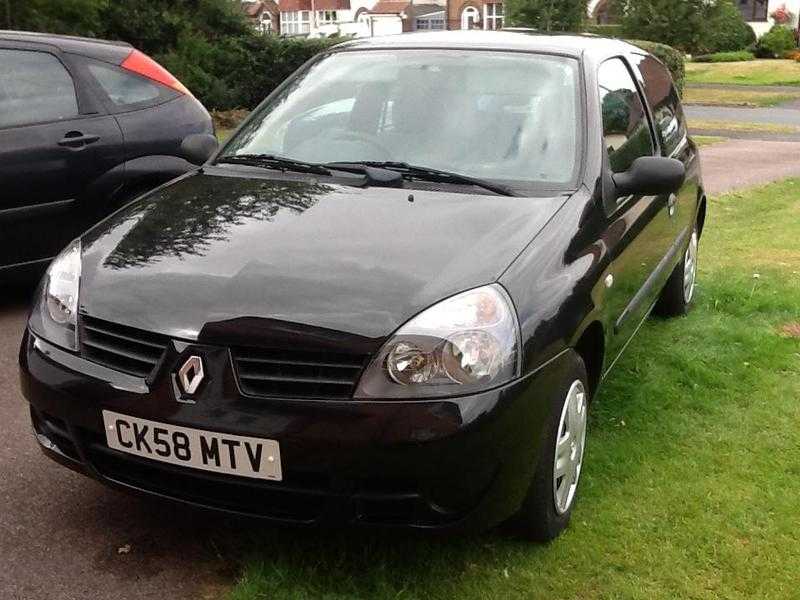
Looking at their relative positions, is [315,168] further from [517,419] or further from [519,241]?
[517,419]

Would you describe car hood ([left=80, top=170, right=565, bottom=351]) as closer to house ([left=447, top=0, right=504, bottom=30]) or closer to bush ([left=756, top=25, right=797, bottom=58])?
bush ([left=756, top=25, right=797, bottom=58])

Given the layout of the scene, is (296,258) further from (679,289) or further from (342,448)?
(679,289)

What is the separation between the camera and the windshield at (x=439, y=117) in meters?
3.56

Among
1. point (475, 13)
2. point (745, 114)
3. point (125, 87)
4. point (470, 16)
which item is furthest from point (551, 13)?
point (470, 16)

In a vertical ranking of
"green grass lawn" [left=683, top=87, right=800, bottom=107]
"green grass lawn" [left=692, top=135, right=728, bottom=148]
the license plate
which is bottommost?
"green grass lawn" [left=683, top=87, right=800, bottom=107]

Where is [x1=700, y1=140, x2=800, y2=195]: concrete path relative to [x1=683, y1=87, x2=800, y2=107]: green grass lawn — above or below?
above

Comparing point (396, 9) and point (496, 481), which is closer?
point (496, 481)

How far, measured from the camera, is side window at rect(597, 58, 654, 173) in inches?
152

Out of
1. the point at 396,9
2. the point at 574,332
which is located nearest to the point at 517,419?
the point at 574,332

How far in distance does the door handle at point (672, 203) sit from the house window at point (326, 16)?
86203 mm

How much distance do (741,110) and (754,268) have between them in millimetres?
20033

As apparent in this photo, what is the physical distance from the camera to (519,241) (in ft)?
9.68

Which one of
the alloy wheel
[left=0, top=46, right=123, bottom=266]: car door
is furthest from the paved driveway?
[left=0, top=46, right=123, bottom=266]: car door

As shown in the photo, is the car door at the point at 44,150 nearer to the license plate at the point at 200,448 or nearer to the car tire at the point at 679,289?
the license plate at the point at 200,448
